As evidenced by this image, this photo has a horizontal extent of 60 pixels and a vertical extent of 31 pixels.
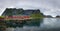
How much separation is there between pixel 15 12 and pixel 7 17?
54cm

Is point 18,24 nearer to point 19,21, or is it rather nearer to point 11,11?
point 19,21

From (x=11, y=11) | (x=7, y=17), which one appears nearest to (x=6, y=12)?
(x=11, y=11)

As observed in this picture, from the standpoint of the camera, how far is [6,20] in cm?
574

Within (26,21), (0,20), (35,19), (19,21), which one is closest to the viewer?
(0,20)

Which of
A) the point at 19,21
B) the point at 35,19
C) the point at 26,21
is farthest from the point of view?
the point at 35,19

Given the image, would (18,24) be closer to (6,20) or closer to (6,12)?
(6,20)

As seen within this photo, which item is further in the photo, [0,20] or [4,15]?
[4,15]

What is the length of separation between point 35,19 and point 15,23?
1.48 metres

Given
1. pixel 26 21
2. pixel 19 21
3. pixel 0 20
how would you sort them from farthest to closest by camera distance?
pixel 26 21
pixel 19 21
pixel 0 20

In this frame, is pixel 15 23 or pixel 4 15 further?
pixel 4 15

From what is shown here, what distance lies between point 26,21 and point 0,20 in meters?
1.22

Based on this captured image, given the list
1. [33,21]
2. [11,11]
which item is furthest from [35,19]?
[11,11]

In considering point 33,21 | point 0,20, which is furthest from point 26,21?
point 0,20

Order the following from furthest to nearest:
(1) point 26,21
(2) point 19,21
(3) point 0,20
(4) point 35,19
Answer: (4) point 35,19
(1) point 26,21
(2) point 19,21
(3) point 0,20
